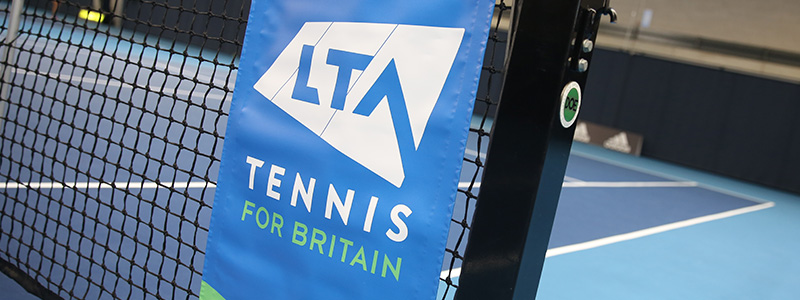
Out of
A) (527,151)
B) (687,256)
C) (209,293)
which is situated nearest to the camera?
(527,151)

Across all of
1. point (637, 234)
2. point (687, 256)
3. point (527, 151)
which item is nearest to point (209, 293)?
point (527, 151)

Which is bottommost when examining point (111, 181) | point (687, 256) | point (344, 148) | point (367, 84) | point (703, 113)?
point (111, 181)

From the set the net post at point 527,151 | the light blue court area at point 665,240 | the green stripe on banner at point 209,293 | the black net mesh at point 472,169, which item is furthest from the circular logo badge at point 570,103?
the light blue court area at point 665,240

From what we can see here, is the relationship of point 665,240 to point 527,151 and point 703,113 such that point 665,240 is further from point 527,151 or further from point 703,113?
point 703,113

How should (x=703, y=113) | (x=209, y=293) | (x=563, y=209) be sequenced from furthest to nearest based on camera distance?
(x=703, y=113), (x=563, y=209), (x=209, y=293)

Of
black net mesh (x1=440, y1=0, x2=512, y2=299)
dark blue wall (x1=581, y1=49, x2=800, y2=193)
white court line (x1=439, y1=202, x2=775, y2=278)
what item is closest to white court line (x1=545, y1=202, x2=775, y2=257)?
white court line (x1=439, y1=202, x2=775, y2=278)

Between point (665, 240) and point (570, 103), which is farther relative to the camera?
point (665, 240)

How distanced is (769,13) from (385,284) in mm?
10083

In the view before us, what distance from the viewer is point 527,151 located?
4.37 ft

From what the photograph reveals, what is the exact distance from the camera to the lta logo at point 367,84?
54.9 inches

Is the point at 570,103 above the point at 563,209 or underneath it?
above

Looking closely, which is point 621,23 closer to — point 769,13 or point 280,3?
point 769,13

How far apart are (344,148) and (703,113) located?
8708 millimetres

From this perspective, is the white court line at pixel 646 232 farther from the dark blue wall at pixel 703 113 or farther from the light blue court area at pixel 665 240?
the dark blue wall at pixel 703 113
